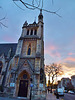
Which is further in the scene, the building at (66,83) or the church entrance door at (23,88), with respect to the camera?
the building at (66,83)

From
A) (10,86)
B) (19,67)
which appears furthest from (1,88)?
(19,67)

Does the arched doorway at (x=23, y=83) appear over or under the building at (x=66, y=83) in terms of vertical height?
over

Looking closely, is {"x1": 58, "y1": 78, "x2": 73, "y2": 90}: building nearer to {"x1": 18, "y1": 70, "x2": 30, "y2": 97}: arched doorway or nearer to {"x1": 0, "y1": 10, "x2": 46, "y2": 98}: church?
{"x1": 0, "y1": 10, "x2": 46, "y2": 98}: church

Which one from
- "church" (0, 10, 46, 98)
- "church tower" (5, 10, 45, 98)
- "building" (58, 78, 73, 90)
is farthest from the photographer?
"building" (58, 78, 73, 90)

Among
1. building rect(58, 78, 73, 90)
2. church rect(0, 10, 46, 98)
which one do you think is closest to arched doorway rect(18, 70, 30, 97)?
church rect(0, 10, 46, 98)

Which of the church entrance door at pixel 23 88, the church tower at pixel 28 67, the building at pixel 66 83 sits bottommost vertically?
the building at pixel 66 83

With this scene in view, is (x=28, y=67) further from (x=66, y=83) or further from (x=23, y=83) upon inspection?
(x=66, y=83)

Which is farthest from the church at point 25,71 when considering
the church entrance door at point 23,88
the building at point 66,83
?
the building at point 66,83

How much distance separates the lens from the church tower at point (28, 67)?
12.6 metres

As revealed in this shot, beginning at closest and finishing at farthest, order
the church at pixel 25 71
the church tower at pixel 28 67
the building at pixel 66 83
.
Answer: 1. the church at pixel 25 71
2. the church tower at pixel 28 67
3. the building at pixel 66 83

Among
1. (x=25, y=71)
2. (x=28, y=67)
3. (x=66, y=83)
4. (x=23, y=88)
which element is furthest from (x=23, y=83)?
(x=66, y=83)

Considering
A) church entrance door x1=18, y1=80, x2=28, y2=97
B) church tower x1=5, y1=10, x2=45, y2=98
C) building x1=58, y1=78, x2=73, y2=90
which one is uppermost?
church tower x1=5, y1=10, x2=45, y2=98

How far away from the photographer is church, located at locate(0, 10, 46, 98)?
40.6 ft

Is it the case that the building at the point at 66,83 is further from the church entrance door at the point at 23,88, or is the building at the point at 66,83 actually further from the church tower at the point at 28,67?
the church entrance door at the point at 23,88
